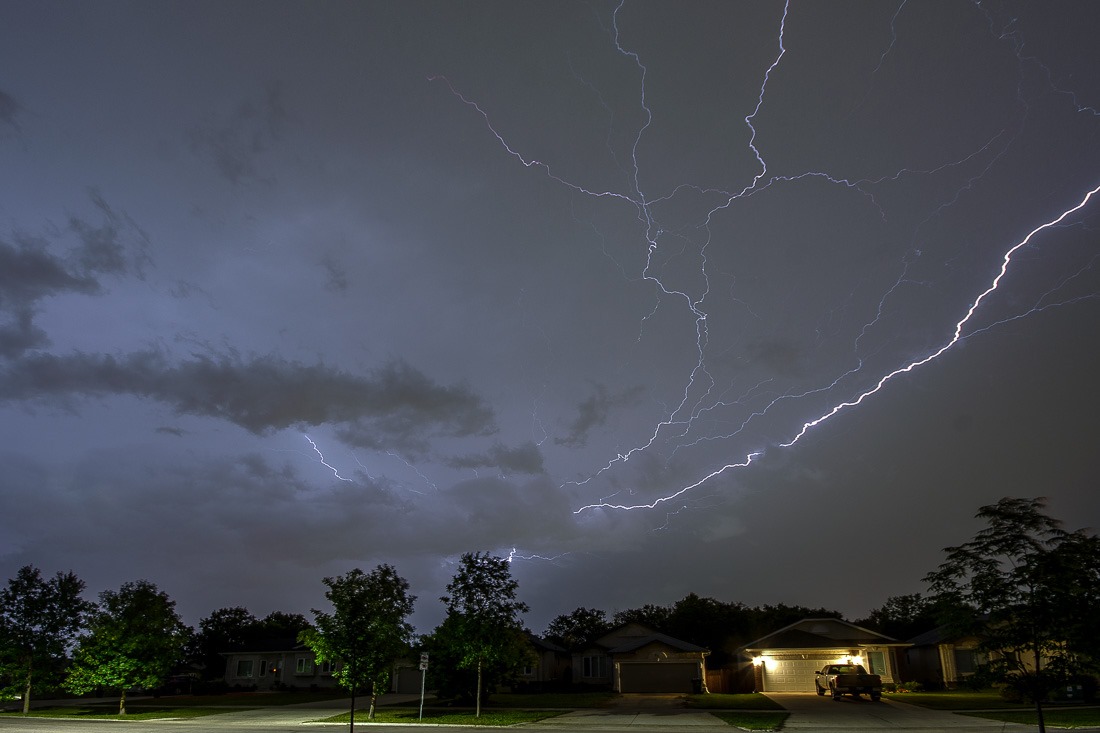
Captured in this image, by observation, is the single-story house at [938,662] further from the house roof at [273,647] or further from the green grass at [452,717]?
the house roof at [273,647]

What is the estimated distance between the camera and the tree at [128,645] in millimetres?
28938

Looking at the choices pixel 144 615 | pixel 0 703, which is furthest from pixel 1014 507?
pixel 0 703

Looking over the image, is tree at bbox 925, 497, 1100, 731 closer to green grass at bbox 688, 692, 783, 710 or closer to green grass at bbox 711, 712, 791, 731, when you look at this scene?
green grass at bbox 711, 712, 791, 731

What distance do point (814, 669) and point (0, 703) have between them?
146ft

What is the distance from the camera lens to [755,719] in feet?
73.4

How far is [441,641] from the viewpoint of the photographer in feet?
93.0

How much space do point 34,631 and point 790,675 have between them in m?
39.6

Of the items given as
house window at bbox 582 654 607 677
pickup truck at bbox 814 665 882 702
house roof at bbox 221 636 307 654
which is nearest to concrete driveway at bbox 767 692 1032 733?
pickup truck at bbox 814 665 882 702

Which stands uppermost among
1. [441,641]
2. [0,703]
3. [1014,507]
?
[1014,507]

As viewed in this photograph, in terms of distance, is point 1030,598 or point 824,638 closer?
point 1030,598

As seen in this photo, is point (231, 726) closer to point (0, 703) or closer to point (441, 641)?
point (441, 641)

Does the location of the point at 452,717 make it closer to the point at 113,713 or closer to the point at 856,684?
the point at 113,713

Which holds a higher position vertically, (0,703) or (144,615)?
(144,615)

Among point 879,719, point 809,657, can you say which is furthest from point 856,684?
point 879,719
